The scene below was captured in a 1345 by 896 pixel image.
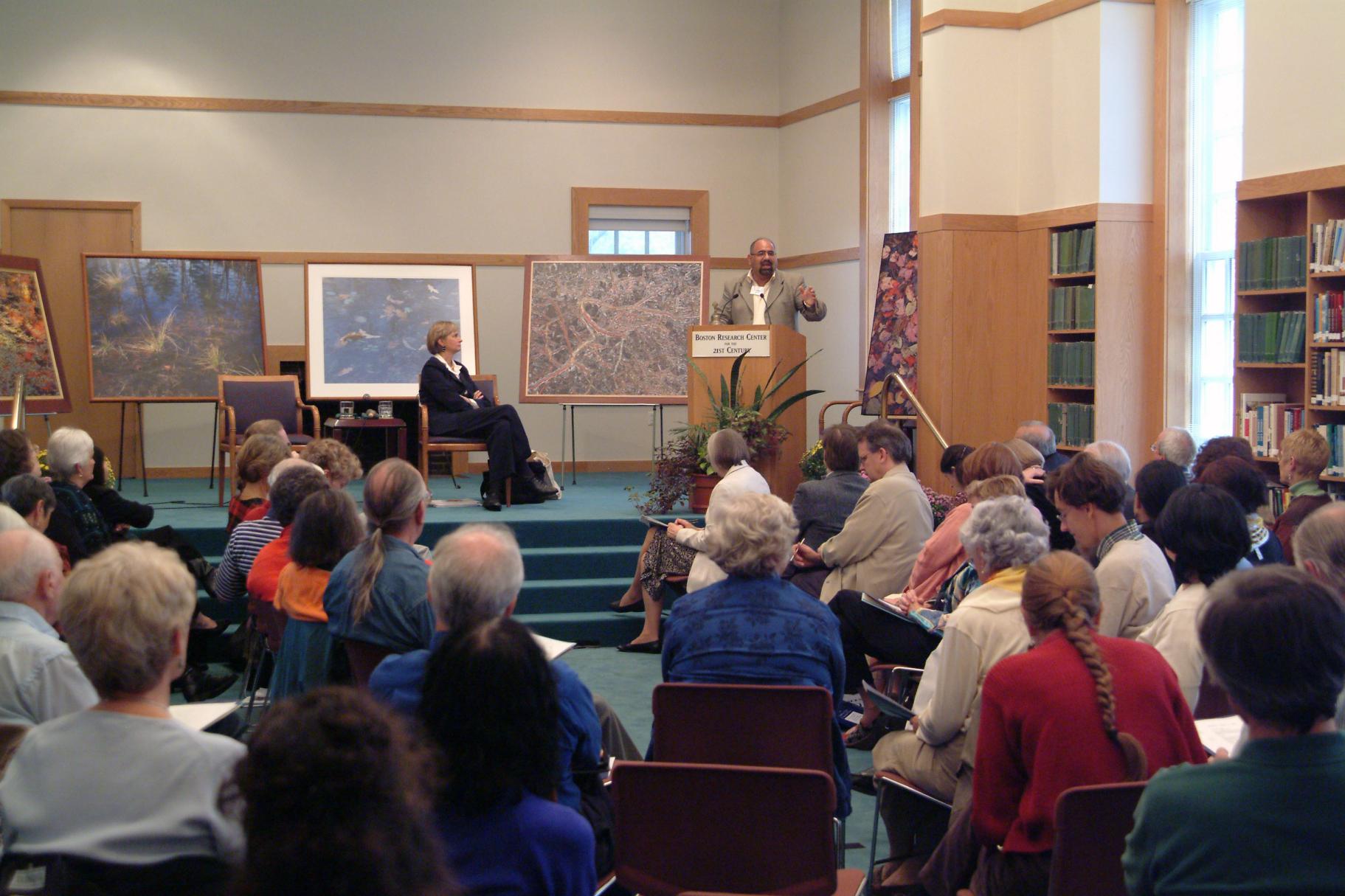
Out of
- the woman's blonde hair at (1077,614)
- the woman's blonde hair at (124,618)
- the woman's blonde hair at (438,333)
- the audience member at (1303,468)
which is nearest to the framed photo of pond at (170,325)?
the woman's blonde hair at (438,333)

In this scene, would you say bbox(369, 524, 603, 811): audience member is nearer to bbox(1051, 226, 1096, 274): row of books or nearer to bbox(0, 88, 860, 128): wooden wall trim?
bbox(1051, 226, 1096, 274): row of books

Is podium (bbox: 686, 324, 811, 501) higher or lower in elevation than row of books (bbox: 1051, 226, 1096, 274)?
lower

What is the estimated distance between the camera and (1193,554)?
8.93 ft

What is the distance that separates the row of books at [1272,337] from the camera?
5.80 metres

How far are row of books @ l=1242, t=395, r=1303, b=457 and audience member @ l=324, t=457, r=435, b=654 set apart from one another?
14.7 ft

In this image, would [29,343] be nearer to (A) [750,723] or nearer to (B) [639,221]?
(B) [639,221]

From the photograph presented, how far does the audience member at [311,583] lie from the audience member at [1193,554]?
6.87 ft

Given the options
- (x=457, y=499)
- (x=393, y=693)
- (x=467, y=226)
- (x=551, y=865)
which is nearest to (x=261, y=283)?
(x=467, y=226)

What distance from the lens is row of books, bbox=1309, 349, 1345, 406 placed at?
5559 millimetres

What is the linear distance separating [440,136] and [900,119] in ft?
12.9

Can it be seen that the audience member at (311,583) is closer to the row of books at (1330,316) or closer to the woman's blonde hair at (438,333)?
the woman's blonde hair at (438,333)

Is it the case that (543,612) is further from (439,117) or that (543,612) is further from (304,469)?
(439,117)

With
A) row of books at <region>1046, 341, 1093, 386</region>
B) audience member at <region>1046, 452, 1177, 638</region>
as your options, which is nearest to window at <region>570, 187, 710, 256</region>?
row of books at <region>1046, 341, 1093, 386</region>

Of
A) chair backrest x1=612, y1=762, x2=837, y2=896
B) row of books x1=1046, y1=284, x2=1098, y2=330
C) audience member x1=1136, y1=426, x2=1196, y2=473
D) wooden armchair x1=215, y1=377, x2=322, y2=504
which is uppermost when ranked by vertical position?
row of books x1=1046, y1=284, x2=1098, y2=330
